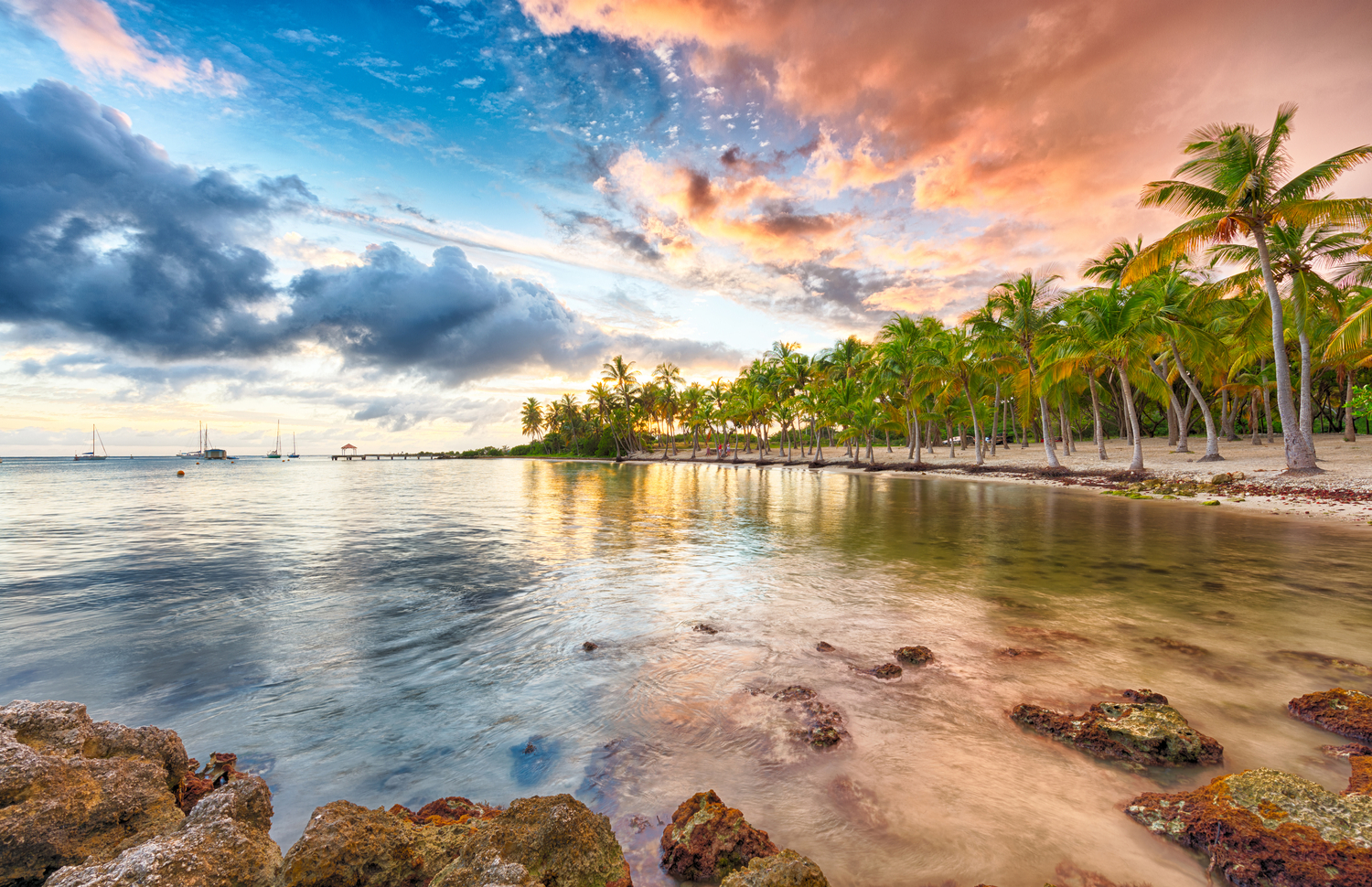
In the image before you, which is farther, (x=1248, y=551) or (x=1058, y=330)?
(x=1058, y=330)

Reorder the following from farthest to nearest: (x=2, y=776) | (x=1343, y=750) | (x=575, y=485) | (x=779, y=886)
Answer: (x=575, y=485), (x=1343, y=750), (x=2, y=776), (x=779, y=886)

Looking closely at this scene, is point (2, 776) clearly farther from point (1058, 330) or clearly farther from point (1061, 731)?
point (1058, 330)

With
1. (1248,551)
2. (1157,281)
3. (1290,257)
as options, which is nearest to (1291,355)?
(1157,281)

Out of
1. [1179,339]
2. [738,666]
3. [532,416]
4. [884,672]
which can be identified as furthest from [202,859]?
[532,416]

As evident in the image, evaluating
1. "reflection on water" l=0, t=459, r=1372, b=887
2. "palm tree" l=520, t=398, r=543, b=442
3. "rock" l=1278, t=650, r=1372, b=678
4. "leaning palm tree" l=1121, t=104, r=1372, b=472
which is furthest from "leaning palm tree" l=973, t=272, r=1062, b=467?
"palm tree" l=520, t=398, r=543, b=442

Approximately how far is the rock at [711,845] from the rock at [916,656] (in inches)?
149

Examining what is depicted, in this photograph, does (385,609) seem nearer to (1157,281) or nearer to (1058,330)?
(1058,330)

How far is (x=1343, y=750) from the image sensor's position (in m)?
4.08

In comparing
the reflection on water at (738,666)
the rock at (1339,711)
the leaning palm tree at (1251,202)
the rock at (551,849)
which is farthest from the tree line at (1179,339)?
the rock at (551,849)

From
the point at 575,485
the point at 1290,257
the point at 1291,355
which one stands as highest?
the point at 1290,257

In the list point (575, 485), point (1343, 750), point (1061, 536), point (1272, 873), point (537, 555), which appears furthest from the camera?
point (575, 485)

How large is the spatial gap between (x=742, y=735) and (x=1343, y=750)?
464 cm

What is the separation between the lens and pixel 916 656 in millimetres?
6344

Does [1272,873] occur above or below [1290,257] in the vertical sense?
below
